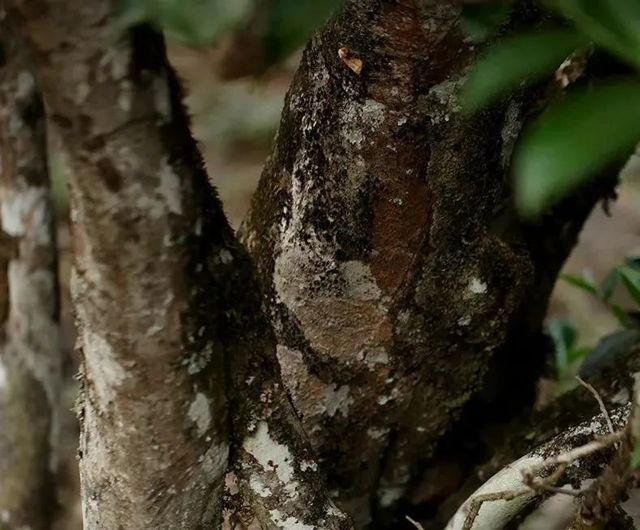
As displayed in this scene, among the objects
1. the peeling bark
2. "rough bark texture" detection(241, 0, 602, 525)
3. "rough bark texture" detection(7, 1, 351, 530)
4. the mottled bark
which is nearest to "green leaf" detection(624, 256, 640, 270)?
"rough bark texture" detection(241, 0, 602, 525)

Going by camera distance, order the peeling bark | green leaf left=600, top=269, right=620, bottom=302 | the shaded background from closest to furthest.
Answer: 1. the peeling bark
2. green leaf left=600, top=269, right=620, bottom=302
3. the shaded background

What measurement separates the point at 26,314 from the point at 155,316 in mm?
668

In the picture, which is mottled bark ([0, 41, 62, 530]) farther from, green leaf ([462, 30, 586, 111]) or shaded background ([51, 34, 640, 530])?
green leaf ([462, 30, 586, 111])

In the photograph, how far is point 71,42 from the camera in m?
0.40

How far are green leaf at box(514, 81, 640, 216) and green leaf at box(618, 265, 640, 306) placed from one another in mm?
704

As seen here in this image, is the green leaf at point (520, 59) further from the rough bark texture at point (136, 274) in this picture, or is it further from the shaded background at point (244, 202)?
the shaded background at point (244, 202)

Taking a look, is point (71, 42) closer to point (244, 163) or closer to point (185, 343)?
point (185, 343)

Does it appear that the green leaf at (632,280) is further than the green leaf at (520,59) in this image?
Yes

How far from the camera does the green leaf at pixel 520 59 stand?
30cm

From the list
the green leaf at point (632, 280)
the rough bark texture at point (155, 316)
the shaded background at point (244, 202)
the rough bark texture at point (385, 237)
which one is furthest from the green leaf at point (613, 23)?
the shaded background at point (244, 202)

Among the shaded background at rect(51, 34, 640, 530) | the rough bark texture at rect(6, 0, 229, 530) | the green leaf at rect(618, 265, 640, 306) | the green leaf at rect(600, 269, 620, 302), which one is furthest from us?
the shaded background at rect(51, 34, 640, 530)

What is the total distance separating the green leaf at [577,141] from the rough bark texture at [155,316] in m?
0.22

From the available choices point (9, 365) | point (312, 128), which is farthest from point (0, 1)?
point (9, 365)

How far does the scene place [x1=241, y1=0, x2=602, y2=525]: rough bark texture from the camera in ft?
2.07
